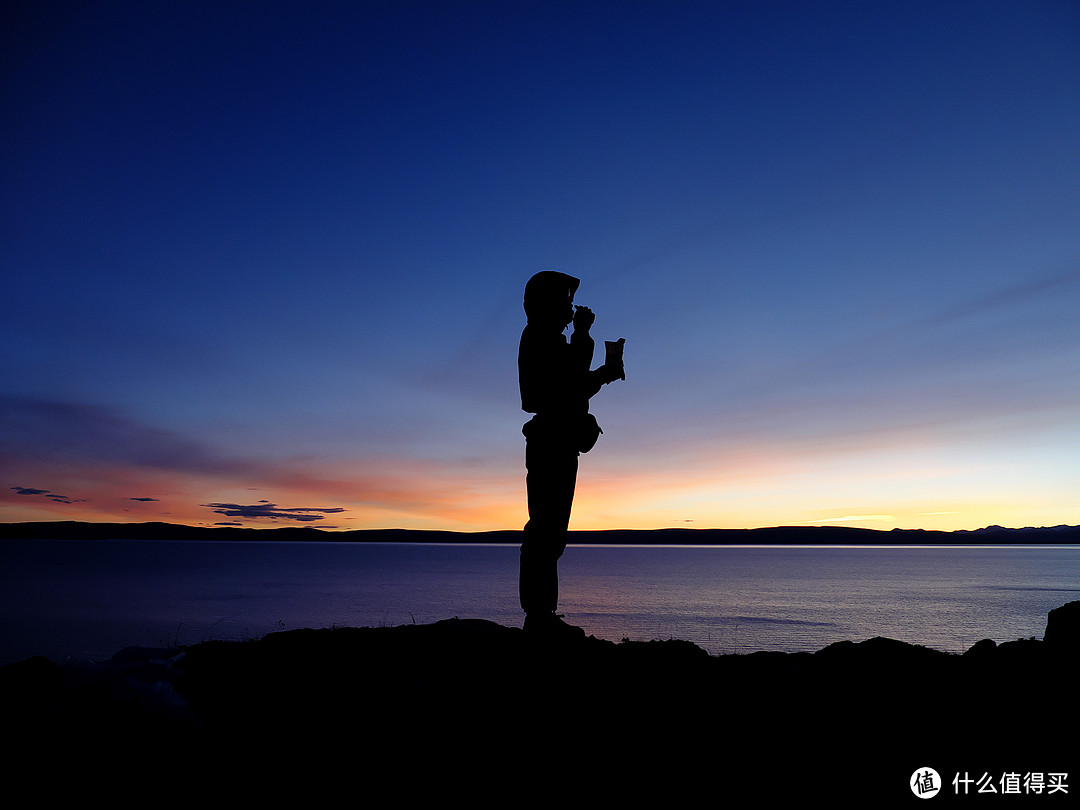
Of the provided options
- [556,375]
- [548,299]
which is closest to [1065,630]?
[556,375]

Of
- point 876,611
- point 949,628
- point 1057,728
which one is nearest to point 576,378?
point 1057,728

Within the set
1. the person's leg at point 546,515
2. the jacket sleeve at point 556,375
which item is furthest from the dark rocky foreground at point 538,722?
the jacket sleeve at point 556,375

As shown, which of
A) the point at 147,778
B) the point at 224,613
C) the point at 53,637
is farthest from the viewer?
the point at 224,613

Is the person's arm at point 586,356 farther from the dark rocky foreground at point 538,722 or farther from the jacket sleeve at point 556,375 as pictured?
the dark rocky foreground at point 538,722

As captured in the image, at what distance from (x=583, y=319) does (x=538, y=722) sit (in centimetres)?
464

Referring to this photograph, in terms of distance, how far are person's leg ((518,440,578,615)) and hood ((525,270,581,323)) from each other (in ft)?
5.13

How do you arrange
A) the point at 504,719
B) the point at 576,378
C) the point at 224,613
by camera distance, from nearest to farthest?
1. the point at 504,719
2. the point at 576,378
3. the point at 224,613

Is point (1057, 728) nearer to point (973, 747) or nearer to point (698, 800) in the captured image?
point (973, 747)

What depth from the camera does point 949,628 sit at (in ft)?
186

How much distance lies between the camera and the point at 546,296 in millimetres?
7754

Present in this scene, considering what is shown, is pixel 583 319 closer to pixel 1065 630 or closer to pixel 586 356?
pixel 586 356

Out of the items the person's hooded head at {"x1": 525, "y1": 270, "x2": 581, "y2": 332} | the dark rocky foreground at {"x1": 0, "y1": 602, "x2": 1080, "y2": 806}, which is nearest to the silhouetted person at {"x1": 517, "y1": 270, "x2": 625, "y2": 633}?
the person's hooded head at {"x1": 525, "y1": 270, "x2": 581, "y2": 332}

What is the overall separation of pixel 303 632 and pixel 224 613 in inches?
2641

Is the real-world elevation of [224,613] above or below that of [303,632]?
below
